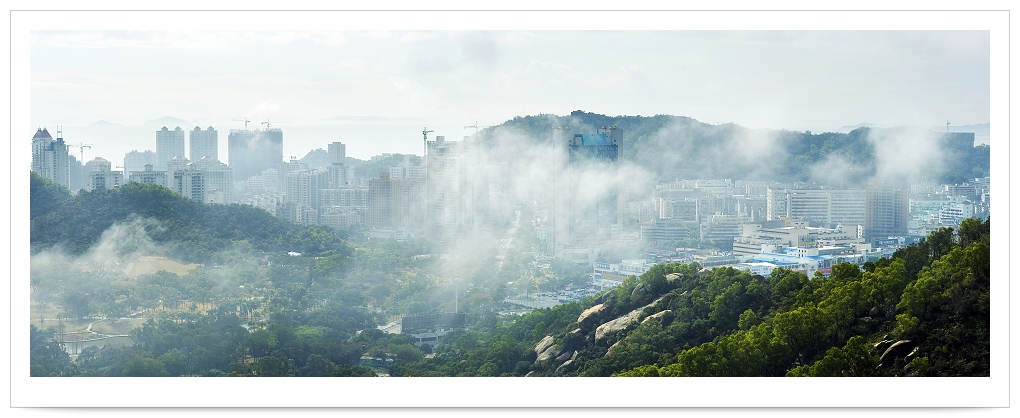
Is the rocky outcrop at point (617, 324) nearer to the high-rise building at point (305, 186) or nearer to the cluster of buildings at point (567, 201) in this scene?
the cluster of buildings at point (567, 201)

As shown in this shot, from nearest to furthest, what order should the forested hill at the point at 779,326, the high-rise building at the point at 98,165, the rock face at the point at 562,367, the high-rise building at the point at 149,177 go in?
the forested hill at the point at 779,326 → the rock face at the point at 562,367 → the high-rise building at the point at 98,165 → the high-rise building at the point at 149,177

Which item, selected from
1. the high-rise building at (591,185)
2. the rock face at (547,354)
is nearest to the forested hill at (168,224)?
the high-rise building at (591,185)

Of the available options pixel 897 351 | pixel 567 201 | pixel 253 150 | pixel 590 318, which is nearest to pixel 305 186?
pixel 253 150

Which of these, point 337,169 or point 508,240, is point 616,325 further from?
point 337,169

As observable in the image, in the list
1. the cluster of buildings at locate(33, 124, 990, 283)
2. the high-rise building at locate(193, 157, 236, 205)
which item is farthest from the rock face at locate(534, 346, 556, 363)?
the high-rise building at locate(193, 157, 236, 205)

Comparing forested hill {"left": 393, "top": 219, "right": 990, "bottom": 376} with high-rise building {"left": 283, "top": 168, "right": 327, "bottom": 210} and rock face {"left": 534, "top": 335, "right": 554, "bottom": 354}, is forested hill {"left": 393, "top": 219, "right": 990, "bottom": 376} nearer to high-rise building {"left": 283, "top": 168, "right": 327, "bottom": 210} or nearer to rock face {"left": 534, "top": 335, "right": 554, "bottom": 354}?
rock face {"left": 534, "top": 335, "right": 554, "bottom": 354}

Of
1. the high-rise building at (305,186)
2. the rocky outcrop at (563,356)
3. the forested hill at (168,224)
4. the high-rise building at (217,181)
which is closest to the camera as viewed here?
the rocky outcrop at (563,356)
